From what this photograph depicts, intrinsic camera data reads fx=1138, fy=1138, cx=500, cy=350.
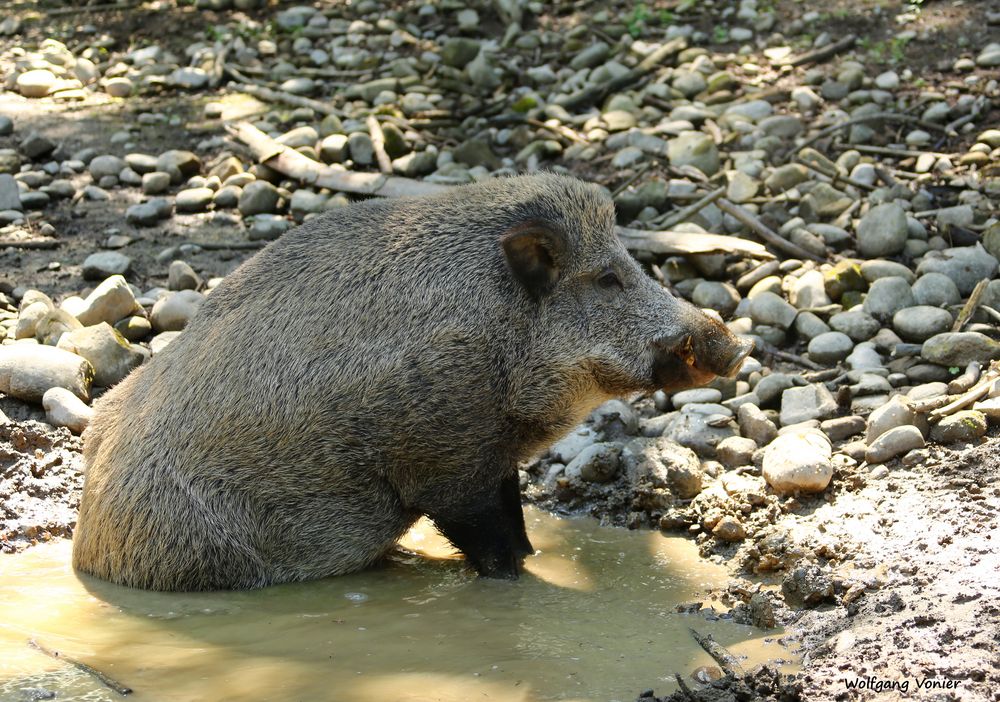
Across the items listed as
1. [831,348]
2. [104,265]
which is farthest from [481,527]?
[104,265]

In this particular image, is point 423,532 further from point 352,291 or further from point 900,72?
point 900,72

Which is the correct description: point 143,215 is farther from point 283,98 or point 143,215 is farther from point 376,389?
point 376,389

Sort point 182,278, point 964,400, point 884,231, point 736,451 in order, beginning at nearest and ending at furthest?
point 964,400 < point 736,451 < point 884,231 < point 182,278

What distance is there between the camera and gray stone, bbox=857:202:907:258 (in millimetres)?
8203

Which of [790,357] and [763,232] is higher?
[763,232]

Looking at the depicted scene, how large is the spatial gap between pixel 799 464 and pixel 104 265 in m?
5.47

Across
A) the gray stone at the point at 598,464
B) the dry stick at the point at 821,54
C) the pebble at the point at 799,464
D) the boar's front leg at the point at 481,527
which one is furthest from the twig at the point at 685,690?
the dry stick at the point at 821,54

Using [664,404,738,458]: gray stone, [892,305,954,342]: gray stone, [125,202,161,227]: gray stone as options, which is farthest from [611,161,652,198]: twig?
[125,202,161,227]: gray stone

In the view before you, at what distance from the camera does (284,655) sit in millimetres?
4496

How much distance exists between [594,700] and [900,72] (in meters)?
8.56

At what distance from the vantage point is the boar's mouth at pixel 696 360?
18.3 feet

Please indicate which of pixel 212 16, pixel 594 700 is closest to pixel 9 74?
pixel 212 16

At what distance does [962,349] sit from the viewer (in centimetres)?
668

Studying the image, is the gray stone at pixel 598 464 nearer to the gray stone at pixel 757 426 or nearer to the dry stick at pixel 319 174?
the gray stone at pixel 757 426
